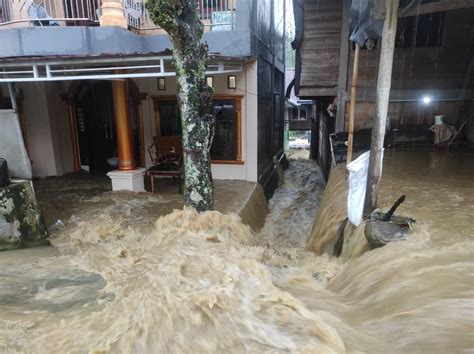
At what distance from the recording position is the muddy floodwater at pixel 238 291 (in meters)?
2.84

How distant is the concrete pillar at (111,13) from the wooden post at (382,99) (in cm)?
623

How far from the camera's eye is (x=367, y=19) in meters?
6.03

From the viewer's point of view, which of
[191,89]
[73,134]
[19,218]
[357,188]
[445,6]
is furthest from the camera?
[73,134]

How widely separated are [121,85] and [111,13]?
165cm

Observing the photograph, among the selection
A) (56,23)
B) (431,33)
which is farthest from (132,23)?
(431,33)

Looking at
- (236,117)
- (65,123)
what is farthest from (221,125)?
(65,123)

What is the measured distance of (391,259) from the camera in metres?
3.84

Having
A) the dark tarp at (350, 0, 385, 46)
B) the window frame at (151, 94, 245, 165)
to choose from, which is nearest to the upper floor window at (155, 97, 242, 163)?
the window frame at (151, 94, 245, 165)

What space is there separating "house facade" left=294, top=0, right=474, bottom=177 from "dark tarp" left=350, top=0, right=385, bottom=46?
287cm

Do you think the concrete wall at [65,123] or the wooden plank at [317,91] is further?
the wooden plank at [317,91]

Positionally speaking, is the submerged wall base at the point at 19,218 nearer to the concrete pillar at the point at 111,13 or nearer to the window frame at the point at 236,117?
the concrete pillar at the point at 111,13

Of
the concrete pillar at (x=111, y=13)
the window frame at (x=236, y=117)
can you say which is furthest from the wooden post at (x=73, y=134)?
the concrete pillar at (x=111, y=13)

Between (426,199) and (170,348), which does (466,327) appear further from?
(426,199)

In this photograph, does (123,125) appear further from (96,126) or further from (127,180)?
(96,126)
